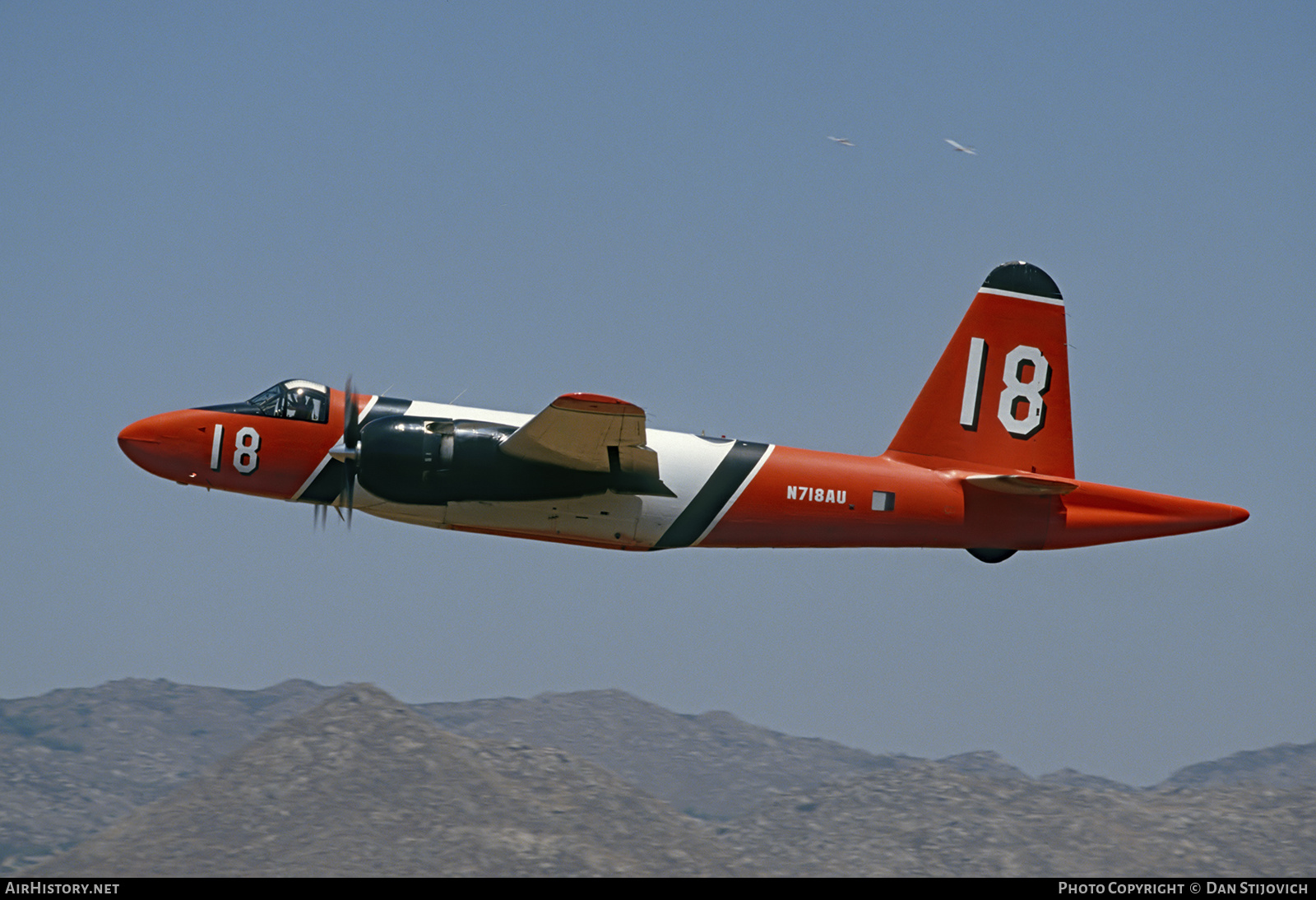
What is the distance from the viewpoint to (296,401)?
31016mm

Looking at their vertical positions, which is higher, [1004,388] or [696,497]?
[1004,388]

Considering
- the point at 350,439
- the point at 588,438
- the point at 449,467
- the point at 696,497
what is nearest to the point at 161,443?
the point at 350,439

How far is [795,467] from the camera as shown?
31.4m

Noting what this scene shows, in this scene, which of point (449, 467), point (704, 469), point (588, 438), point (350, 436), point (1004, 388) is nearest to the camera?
point (588, 438)

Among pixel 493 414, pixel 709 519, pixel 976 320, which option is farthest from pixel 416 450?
pixel 976 320

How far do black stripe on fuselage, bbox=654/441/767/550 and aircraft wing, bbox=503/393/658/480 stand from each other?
119cm

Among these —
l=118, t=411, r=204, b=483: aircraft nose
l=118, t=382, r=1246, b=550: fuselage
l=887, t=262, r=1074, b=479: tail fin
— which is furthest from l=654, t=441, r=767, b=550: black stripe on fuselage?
l=118, t=411, r=204, b=483: aircraft nose

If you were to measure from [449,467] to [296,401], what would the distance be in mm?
4509

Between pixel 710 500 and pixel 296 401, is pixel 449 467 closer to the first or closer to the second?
pixel 296 401

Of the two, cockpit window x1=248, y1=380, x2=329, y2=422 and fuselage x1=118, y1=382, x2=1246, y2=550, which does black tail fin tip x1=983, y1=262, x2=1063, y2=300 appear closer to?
fuselage x1=118, y1=382, x2=1246, y2=550

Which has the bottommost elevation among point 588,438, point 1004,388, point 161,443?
point 161,443

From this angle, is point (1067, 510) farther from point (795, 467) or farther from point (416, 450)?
point (416, 450)

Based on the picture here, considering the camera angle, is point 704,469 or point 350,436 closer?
point 350,436

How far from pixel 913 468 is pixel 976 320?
14.7 ft
